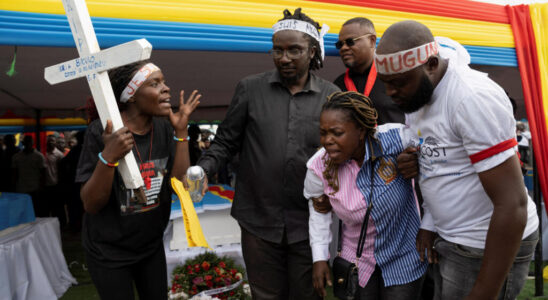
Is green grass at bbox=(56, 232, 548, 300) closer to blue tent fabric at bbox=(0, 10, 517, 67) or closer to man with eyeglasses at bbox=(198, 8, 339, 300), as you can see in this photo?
man with eyeglasses at bbox=(198, 8, 339, 300)

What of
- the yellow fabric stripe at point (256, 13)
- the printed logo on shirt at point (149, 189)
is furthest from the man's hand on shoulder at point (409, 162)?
the yellow fabric stripe at point (256, 13)

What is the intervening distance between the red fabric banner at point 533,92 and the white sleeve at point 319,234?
2.76 m

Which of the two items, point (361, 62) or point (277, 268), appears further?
point (361, 62)

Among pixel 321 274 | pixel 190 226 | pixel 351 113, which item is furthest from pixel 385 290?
pixel 190 226

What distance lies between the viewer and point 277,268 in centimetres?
214

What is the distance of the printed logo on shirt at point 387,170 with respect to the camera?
1786mm

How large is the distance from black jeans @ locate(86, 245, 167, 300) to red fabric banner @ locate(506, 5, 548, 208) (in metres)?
3.39

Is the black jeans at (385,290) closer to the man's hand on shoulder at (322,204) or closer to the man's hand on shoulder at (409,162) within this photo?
the man's hand on shoulder at (322,204)

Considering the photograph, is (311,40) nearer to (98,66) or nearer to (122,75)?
(122,75)

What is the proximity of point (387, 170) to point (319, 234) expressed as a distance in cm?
44

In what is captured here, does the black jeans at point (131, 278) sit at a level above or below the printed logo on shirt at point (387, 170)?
below

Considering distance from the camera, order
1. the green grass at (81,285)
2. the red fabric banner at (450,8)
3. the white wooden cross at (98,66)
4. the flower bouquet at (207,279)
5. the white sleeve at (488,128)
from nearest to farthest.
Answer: the white sleeve at (488,128) → the white wooden cross at (98,66) → the red fabric banner at (450,8) → the flower bouquet at (207,279) → the green grass at (81,285)

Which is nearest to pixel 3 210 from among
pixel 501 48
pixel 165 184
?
pixel 165 184

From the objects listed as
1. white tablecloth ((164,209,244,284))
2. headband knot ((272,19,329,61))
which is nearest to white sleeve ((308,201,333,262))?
headband knot ((272,19,329,61))
